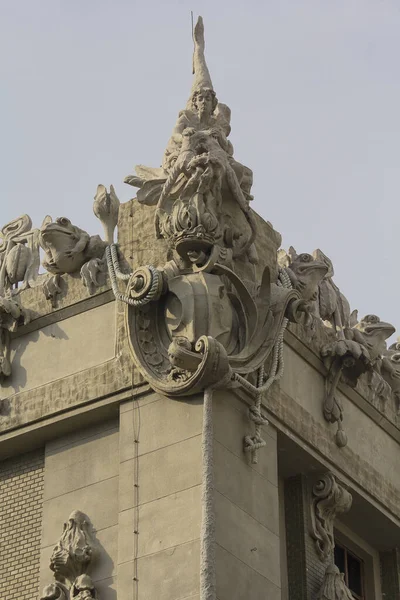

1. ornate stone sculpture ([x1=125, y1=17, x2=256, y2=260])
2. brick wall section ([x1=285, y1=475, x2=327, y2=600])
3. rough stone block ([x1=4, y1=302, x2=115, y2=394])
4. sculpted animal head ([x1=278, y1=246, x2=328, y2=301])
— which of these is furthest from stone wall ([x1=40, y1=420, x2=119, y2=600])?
sculpted animal head ([x1=278, y1=246, x2=328, y2=301])

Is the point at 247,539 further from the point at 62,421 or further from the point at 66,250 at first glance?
the point at 66,250

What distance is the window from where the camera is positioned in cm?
2997

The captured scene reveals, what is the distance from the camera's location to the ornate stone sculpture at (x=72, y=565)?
2592cm

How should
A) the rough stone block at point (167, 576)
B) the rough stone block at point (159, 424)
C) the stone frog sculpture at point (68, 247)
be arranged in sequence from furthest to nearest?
1. the stone frog sculpture at point (68, 247)
2. the rough stone block at point (159, 424)
3. the rough stone block at point (167, 576)

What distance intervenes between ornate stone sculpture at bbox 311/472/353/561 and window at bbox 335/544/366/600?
1201 millimetres

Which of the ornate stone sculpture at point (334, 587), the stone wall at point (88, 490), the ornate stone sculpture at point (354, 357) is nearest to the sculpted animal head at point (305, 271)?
the ornate stone sculpture at point (354, 357)

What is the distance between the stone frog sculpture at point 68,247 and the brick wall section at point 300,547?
454 centimetres

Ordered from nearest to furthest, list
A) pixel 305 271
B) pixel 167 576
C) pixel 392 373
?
pixel 167 576
pixel 305 271
pixel 392 373

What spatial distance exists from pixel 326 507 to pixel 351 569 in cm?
198

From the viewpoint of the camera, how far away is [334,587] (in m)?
27.7

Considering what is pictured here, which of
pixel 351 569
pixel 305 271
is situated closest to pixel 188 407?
pixel 305 271

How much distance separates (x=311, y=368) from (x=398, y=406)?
280 centimetres

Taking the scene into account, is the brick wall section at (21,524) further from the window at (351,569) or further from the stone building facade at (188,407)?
the window at (351,569)

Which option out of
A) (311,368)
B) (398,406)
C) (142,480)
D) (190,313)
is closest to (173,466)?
(142,480)
